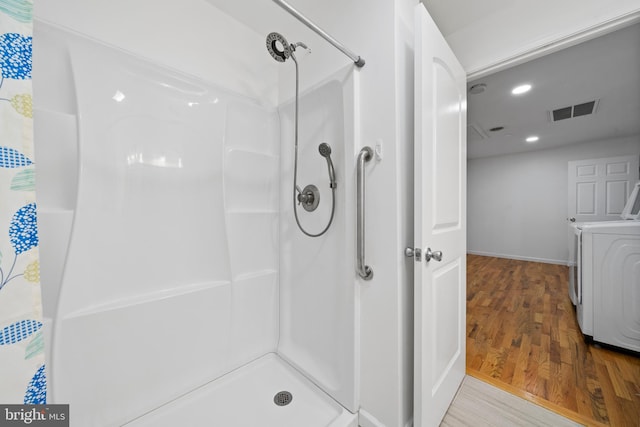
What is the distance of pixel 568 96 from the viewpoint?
7.97ft

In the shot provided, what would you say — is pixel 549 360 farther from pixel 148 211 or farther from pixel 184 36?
pixel 184 36

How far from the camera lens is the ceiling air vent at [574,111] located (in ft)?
8.69

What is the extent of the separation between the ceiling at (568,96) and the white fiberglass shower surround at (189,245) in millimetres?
2040

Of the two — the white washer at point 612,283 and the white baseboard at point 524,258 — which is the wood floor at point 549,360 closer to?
the white washer at point 612,283

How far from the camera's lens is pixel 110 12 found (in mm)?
1057

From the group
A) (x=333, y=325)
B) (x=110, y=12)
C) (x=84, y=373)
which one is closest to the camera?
(x=84, y=373)

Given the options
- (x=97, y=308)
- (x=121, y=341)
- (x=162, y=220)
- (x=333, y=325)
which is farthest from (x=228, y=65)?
(x=333, y=325)

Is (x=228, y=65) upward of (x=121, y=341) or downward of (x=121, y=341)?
upward

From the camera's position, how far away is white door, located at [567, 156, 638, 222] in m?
3.64

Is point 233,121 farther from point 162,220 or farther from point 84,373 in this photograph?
point 84,373

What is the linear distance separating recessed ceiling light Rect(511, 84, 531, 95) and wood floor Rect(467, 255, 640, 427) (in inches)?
93.1

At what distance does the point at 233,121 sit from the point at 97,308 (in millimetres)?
1171

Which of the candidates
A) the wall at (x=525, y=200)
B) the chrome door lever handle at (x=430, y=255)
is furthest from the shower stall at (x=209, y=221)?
the wall at (x=525, y=200)

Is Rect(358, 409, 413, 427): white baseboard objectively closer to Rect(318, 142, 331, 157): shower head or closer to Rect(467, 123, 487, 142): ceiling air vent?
Rect(318, 142, 331, 157): shower head
